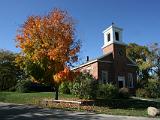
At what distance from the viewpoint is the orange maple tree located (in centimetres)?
2475

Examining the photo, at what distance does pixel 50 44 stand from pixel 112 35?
64.9ft

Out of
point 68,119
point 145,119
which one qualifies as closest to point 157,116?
point 145,119

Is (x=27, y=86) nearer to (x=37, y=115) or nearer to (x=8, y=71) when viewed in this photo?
(x=8, y=71)

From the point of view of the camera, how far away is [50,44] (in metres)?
25.0

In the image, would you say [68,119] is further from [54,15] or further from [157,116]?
[54,15]

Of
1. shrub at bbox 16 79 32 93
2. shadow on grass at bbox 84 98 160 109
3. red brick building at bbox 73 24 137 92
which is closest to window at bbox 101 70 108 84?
red brick building at bbox 73 24 137 92

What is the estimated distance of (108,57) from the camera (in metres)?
42.1

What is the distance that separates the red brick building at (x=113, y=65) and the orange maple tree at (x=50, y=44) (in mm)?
15420

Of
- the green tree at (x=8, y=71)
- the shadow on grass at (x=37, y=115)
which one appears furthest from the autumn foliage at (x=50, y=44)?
the green tree at (x=8, y=71)

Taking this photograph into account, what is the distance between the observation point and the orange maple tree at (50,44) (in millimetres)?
24750

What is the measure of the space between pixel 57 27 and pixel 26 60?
163 inches

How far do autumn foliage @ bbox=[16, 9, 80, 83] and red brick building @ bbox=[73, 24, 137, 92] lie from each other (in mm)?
15418

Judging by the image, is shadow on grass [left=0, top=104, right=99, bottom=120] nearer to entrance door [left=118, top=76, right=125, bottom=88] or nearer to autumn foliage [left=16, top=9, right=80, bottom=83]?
autumn foliage [left=16, top=9, right=80, bottom=83]

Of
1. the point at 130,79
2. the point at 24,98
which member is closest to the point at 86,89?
the point at 24,98
